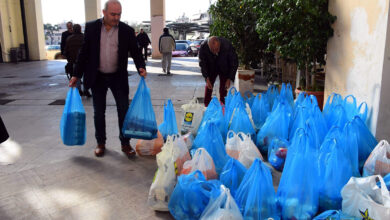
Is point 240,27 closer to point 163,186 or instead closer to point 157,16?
point 163,186

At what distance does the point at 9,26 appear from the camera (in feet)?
54.3

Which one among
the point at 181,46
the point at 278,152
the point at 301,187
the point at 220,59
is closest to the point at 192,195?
the point at 301,187

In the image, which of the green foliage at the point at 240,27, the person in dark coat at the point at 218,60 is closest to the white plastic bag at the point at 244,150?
the person in dark coat at the point at 218,60

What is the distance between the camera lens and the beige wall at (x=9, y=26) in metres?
16.1

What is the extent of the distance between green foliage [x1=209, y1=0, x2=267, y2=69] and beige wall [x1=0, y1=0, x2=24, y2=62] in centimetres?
1317

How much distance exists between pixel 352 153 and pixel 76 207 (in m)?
2.26

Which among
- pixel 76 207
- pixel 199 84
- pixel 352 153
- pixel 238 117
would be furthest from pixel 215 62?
pixel 199 84

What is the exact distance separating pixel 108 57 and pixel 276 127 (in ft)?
6.27

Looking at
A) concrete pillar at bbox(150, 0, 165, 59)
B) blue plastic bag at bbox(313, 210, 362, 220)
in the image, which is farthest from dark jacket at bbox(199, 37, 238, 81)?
concrete pillar at bbox(150, 0, 165, 59)

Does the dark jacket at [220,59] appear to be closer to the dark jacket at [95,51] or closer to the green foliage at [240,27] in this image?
the dark jacket at [95,51]

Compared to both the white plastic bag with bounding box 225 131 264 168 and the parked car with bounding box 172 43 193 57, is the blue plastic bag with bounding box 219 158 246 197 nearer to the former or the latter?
the white plastic bag with bounding box 225 131 264 168

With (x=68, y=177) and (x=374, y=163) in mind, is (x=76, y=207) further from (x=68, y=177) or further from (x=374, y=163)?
(x=374, y=163)

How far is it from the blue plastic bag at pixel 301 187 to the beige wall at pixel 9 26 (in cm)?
1740

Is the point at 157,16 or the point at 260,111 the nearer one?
the point at 260,111
